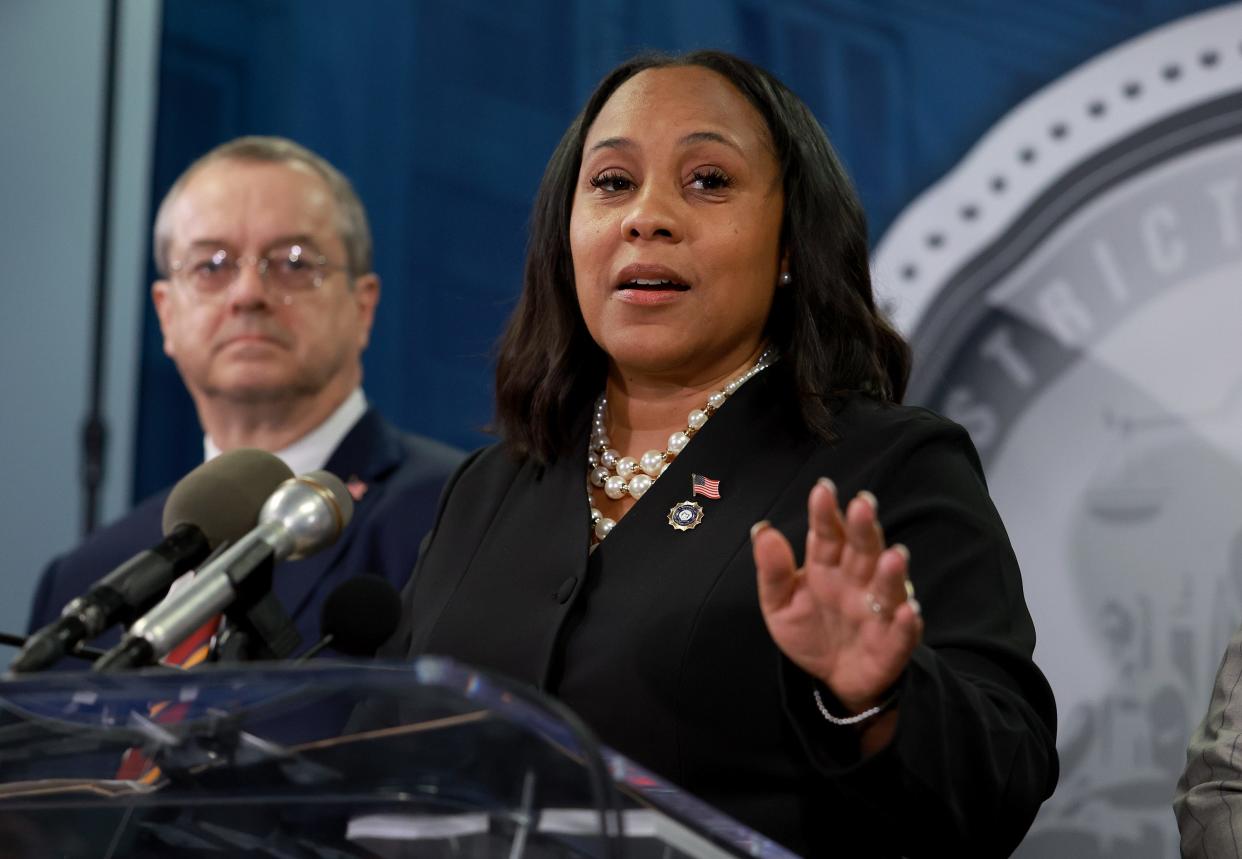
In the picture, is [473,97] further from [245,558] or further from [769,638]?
[245,558]

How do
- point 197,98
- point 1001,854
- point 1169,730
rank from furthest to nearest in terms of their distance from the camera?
point 197,98 → point 1169,730 → point 1001,854

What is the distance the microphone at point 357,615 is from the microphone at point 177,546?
4.6 inches

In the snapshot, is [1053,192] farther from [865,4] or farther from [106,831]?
[106,831]

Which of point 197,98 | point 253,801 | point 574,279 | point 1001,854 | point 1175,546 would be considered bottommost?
point 1001,854

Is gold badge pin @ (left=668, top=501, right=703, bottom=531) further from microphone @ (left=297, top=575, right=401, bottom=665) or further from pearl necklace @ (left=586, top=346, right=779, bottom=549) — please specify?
microphone @ (left=297, top=575, right=401, bottom=665)

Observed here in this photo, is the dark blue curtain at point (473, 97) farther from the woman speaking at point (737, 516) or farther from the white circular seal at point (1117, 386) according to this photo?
the woman speaking at point (737, 516)

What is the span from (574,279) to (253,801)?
124cm

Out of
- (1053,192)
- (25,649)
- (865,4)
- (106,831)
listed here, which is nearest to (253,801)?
(106,831)

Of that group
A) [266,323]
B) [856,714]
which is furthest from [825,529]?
[266,323]

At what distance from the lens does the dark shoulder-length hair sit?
2088mm

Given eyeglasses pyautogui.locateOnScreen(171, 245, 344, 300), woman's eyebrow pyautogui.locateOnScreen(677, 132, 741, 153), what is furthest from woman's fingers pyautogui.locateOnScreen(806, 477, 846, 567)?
eyeglasses pyautogui.locateOnScreen(171, 245, 344, 300)

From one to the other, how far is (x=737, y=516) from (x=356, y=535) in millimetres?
1363

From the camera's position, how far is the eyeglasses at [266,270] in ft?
11.5

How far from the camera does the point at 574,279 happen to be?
91.7 inches
